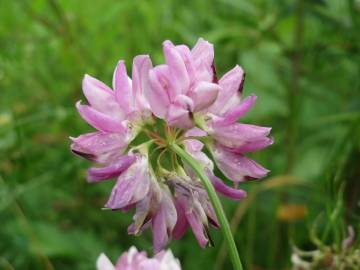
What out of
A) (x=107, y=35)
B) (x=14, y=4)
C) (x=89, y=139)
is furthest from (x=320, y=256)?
(x=14, y=4)

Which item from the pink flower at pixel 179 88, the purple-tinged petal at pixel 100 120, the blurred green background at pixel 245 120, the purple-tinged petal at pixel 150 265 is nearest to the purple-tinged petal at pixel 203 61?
the pink flower at pixel 179 88

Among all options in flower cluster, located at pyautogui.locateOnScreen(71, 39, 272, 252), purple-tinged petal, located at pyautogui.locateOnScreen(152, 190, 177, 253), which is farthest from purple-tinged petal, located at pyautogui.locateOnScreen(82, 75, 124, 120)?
purple-tinged petal, located at pyautogui.locateOnScreen(152, 190, 177, 253)

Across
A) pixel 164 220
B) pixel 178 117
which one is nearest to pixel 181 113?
pixel 178 117

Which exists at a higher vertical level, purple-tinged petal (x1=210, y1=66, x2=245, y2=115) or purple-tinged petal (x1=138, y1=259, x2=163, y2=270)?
purple-tinged petal (x1=210, y1=66, x2=245, y2=115)

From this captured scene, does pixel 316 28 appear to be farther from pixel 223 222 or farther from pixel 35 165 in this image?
pixel 223 222

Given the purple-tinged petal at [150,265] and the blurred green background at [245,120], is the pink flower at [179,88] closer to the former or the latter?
the purple-tinged petal at [150,265]

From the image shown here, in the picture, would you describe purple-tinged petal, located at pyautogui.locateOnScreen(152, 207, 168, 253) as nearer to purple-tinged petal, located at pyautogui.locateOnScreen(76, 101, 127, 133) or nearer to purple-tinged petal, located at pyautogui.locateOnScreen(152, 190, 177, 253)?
purple-tinged petal, located at pyautogui.locateOnScreen(152, 190, 177, 253)

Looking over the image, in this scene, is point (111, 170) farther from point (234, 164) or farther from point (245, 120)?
point (245, 120)
